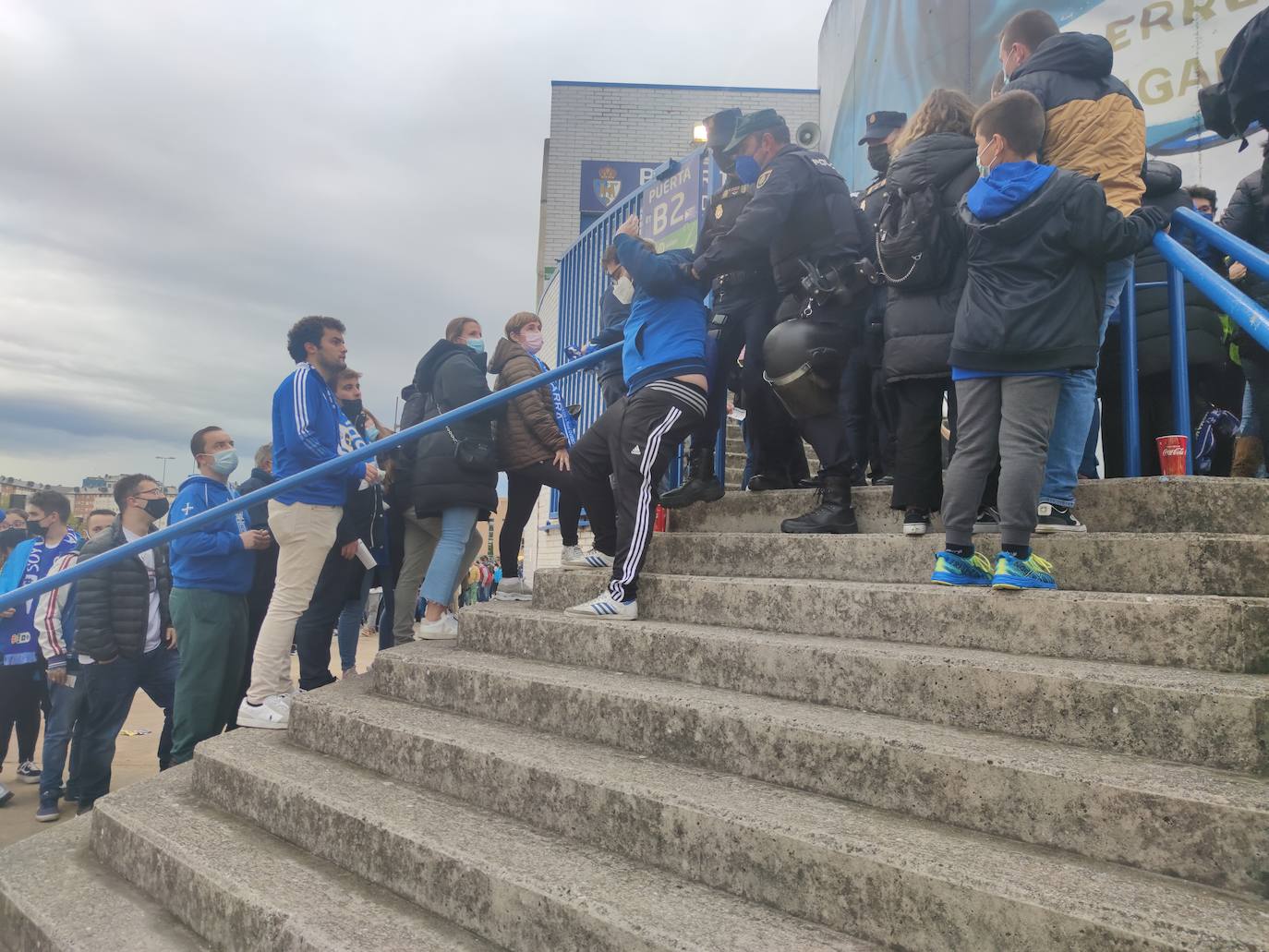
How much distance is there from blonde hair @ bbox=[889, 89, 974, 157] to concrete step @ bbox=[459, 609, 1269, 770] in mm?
1944

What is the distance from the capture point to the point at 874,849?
1.63m

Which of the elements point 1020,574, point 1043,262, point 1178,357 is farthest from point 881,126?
point 1020,574

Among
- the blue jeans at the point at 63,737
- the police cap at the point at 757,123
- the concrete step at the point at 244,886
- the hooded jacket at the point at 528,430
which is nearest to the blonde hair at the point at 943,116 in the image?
the police cap at the point at 757,123

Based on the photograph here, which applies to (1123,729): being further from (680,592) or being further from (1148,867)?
(680,592)

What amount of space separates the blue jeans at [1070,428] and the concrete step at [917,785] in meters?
1.17

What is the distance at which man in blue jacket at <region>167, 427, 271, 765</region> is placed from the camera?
12.0 ft

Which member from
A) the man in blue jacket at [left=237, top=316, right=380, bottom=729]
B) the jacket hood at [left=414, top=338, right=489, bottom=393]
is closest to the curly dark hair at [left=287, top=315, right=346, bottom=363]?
the man in blue jacket at [left=237, top=316, right=380, bottom=729]

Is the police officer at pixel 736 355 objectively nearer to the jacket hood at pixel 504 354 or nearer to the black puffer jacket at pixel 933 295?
the black puffer jacket at pixel 933 295

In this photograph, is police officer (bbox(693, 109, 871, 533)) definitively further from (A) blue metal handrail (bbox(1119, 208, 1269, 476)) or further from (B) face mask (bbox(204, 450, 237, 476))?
(B) face mask (bbox(204, 450, 237, 476))

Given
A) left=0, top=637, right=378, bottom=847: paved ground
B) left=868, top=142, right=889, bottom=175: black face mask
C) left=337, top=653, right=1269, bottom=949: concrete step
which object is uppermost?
left=868, top=142, right=889, bottom=175: black face mask

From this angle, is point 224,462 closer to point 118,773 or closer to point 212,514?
point 212,514

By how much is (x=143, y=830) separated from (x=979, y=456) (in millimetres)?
2867

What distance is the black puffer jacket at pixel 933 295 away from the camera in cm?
286

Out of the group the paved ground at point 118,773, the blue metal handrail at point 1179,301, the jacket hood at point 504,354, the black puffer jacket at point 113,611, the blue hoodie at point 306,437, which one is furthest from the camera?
the jacket hood at point 504,354
